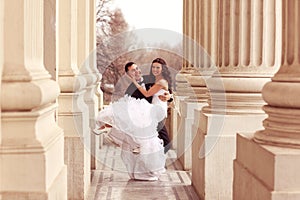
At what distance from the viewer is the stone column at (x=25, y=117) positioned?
980 cm

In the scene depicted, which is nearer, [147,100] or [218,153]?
[218,153]

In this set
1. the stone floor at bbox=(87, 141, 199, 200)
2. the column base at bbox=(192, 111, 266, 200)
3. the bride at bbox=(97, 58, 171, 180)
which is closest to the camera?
the column base at bbox=(192, 111, 266, 200)

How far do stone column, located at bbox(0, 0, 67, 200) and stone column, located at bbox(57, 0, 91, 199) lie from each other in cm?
706

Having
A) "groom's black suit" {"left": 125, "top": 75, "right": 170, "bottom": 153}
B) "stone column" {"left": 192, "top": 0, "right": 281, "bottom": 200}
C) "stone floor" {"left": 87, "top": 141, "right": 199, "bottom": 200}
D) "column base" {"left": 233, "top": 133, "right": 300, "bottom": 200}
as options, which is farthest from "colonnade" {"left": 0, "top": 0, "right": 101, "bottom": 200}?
"groom's black suit" {"left": 125, "top": 75, "right": 170, "bottom": 153}

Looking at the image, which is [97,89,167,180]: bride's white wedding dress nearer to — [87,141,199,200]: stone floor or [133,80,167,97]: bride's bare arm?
[87,141,199,200]: stone floor

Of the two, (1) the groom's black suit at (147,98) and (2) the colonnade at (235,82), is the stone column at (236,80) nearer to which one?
(2) the colonnade at (235,82)

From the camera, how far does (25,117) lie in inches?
398

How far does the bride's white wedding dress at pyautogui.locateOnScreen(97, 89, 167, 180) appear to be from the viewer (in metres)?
23.2

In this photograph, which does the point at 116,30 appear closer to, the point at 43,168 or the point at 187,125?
the point at 187,125

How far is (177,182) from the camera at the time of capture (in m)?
22.7

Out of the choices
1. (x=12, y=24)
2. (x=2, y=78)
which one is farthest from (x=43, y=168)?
(x=12, y=24)

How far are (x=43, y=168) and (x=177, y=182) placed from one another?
13.2 m

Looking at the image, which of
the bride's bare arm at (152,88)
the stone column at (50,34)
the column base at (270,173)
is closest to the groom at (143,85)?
the bride's bare arm at (152,88)

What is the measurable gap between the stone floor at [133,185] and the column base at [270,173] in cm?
860
